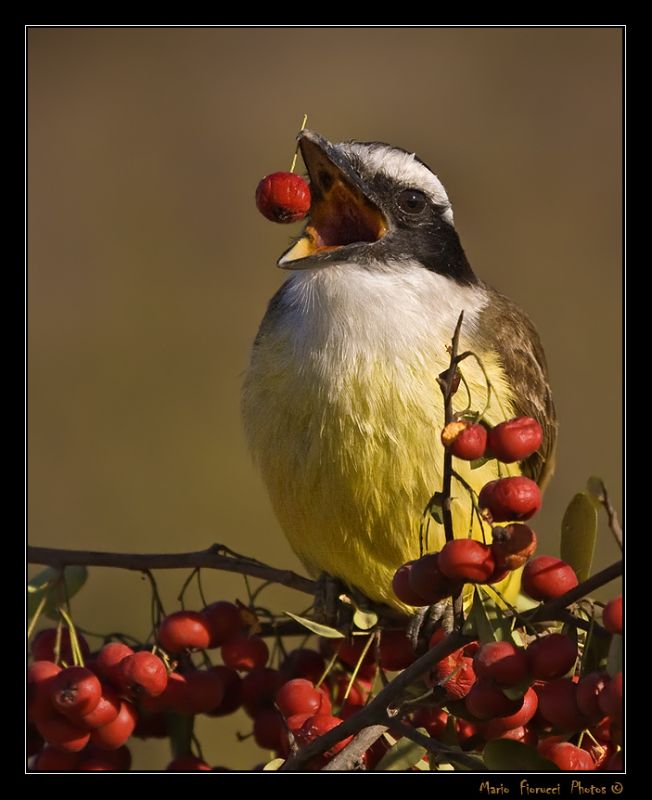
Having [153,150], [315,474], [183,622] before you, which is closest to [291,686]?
[183,622]

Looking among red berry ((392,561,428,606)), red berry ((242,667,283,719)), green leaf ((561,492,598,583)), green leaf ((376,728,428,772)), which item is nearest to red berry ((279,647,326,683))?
red berry ((242,667,283,719))

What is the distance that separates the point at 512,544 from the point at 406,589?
10.5 inches

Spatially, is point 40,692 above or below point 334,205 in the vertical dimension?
below

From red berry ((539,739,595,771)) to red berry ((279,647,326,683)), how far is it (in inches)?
40.5

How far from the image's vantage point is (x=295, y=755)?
2787mm

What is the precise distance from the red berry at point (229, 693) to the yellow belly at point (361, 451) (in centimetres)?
58

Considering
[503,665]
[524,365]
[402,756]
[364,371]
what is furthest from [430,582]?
[524,365]

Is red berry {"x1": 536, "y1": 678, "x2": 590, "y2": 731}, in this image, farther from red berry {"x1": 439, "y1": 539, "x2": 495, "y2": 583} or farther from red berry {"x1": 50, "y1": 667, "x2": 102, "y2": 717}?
red berry {"x1": 50, "y1": 667, "x2": 102, "y2": 717}

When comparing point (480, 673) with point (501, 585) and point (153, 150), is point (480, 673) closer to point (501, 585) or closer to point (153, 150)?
point (501, 585)

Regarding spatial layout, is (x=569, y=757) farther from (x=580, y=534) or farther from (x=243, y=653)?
(x=243, y=653)

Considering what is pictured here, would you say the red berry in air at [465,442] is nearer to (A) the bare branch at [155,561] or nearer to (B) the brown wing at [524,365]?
(A) the bare branch at [155,561]

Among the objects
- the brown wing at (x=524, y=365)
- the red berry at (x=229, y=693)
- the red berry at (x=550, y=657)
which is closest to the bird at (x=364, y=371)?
the brown wing at (x=524, y=365)

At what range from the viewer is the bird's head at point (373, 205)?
156 inches

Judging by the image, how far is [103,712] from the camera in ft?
10.7
